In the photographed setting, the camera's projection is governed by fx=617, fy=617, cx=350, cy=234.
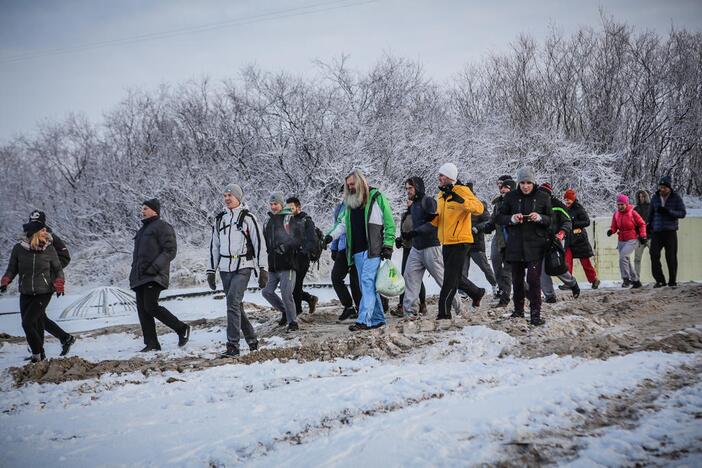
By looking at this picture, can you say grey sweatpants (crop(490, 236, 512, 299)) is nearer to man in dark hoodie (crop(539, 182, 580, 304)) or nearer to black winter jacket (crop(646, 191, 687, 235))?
man in dark hoodie (crop(539, 182, 580, 304))

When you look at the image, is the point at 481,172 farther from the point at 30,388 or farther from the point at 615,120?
the point at 30,388

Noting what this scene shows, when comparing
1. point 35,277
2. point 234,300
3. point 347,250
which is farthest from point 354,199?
point 35,277

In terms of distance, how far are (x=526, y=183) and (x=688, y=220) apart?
1014cm

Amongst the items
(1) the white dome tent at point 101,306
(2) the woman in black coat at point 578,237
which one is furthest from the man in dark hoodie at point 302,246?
(1) the white dome tent at point 101,306

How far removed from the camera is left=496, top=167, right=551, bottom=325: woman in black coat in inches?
277

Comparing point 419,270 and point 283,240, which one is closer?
point 419,270

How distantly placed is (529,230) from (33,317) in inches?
236

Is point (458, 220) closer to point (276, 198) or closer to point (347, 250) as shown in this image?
point (347, 250)

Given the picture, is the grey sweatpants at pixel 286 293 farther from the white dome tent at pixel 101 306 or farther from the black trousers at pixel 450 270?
the white dome tent at pixel 101 306

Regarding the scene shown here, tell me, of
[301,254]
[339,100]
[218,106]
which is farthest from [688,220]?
[218,106]

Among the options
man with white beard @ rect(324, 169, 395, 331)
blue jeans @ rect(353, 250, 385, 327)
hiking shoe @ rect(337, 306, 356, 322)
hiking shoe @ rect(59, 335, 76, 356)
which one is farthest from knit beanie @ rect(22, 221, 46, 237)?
hiking shoe @ rect(337, 306, 356, 322)

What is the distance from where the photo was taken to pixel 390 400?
4.42m

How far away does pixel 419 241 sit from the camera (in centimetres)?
793

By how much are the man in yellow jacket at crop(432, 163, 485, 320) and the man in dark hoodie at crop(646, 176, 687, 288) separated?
197 inches
